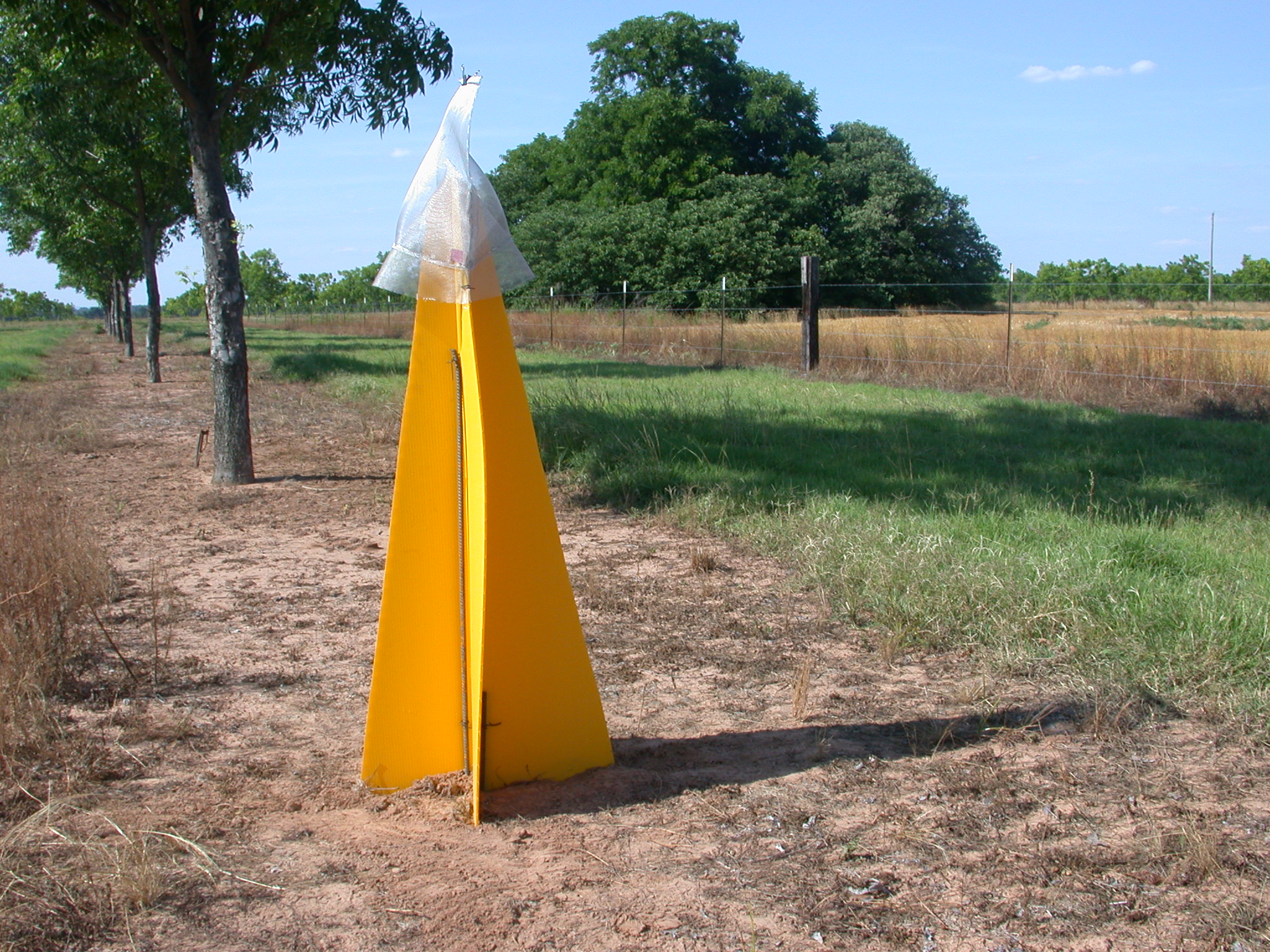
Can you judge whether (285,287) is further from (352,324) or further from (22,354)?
(22,354)

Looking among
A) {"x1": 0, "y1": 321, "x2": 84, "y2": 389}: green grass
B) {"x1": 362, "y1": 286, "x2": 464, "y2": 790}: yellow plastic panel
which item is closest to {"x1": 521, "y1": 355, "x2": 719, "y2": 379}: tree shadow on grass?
{"x1": 0, "y1": 321, "x2": 84, "y2": 389}: green grass

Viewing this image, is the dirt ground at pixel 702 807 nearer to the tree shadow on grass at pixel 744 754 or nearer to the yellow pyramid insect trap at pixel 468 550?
the tree shadow on grass at pixel 744 754

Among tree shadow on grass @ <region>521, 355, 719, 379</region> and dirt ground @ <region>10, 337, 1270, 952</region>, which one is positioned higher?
tree shadow on grass @ <region>521, 355, 719, 379</region>

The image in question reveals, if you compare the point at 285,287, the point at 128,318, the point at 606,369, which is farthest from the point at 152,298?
the point at 285,287

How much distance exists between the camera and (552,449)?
8.69m

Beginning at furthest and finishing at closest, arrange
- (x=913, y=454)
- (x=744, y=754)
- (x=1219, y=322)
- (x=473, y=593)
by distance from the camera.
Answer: (x=1219, y=322)
(x=913, y=454)
(x=744, y=754)
(x=473, y=593)

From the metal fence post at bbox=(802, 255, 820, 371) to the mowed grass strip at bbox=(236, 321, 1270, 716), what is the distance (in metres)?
3.25

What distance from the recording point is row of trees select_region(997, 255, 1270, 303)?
18.6m

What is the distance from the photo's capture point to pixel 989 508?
6.37 metres

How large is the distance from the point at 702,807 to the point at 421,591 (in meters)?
1.06

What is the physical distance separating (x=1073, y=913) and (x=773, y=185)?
3747 centimetres

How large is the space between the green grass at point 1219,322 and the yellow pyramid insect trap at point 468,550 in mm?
14647

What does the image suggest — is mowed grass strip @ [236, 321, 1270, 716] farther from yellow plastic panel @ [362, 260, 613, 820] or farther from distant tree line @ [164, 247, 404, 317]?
distant tree line @ [164, 247, 404, 317]

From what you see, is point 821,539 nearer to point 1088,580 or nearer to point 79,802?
point 1088,580
